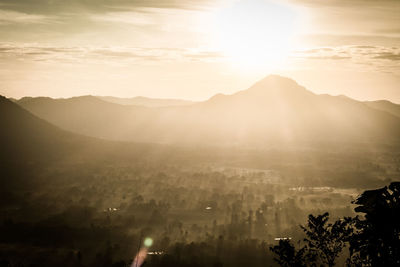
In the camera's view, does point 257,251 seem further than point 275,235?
No

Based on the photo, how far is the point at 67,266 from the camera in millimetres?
133250

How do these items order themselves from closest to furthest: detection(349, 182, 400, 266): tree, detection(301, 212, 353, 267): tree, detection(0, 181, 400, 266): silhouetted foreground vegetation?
detection(349, 182, 400, 266): tree < detection(301, 212, 353, 267): tree < detection(0, 181, 400, 266): silhouetted foreground vegetation

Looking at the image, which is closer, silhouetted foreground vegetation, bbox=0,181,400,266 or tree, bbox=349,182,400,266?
tree, bbox=349,182,400,266

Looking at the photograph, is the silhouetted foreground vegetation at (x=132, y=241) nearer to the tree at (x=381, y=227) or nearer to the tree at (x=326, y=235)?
the tree at (x=326, y=235)

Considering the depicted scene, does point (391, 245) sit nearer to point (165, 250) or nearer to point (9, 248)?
point (165, 250)

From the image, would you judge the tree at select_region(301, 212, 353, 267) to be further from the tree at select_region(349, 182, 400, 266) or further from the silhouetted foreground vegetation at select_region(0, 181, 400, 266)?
the silhouetted foreground vegetation at select_region(0, 181, 400, 266)

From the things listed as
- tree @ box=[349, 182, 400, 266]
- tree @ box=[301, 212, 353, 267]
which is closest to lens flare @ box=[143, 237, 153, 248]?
tree @ box=[301, 212, 353, 267]

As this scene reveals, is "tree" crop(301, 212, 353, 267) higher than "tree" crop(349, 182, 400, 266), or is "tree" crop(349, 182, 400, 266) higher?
"tree" crop(349, 182, 400, 266)

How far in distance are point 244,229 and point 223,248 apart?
33.7 metres

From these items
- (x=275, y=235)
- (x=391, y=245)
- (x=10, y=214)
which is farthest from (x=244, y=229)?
(x=391, y=245)

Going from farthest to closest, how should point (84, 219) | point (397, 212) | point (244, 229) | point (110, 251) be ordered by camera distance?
1. point (84, 219)
2. point (244, 229)
3. point (110, 251)
4. point (397, 212)

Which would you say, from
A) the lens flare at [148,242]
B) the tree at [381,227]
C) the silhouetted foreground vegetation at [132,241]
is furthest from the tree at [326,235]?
the lens flare at [148,242]

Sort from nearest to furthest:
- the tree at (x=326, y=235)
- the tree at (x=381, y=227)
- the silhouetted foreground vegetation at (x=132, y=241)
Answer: the tree at (x=381, y=227)
the tree at (x=326, y=235)
the silhouetted foreground vegetation at (x=132, y=241)

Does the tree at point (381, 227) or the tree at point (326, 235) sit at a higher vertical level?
the tree at point (381, 227)
